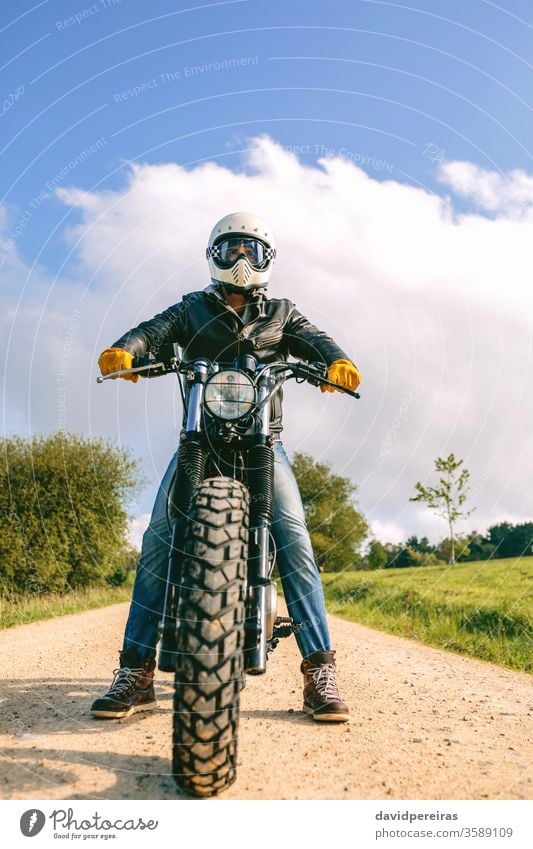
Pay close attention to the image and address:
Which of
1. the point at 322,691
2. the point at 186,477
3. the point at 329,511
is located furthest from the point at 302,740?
the point at 329,511

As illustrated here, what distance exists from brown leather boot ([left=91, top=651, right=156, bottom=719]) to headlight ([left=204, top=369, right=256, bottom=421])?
1898 millimetres

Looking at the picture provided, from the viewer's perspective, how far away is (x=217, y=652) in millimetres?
2709

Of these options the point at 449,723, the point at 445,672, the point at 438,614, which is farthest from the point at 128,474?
the point at 449,723

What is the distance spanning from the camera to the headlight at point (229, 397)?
348 cm

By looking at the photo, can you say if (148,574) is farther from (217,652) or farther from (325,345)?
(325,345)

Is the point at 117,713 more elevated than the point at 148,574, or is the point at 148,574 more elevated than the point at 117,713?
the point at 148,574

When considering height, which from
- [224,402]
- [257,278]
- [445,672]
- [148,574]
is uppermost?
[257,278]

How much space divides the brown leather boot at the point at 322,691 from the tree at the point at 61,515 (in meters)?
23.8

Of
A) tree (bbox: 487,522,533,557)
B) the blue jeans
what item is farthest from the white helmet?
tree (bbox: 487,522,533,557)

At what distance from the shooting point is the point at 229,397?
3486 millimetres

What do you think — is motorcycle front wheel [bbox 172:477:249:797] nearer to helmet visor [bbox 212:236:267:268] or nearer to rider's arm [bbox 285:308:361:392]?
rider's arm [bbox 285:308:361:392]

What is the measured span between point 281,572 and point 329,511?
107 feet
